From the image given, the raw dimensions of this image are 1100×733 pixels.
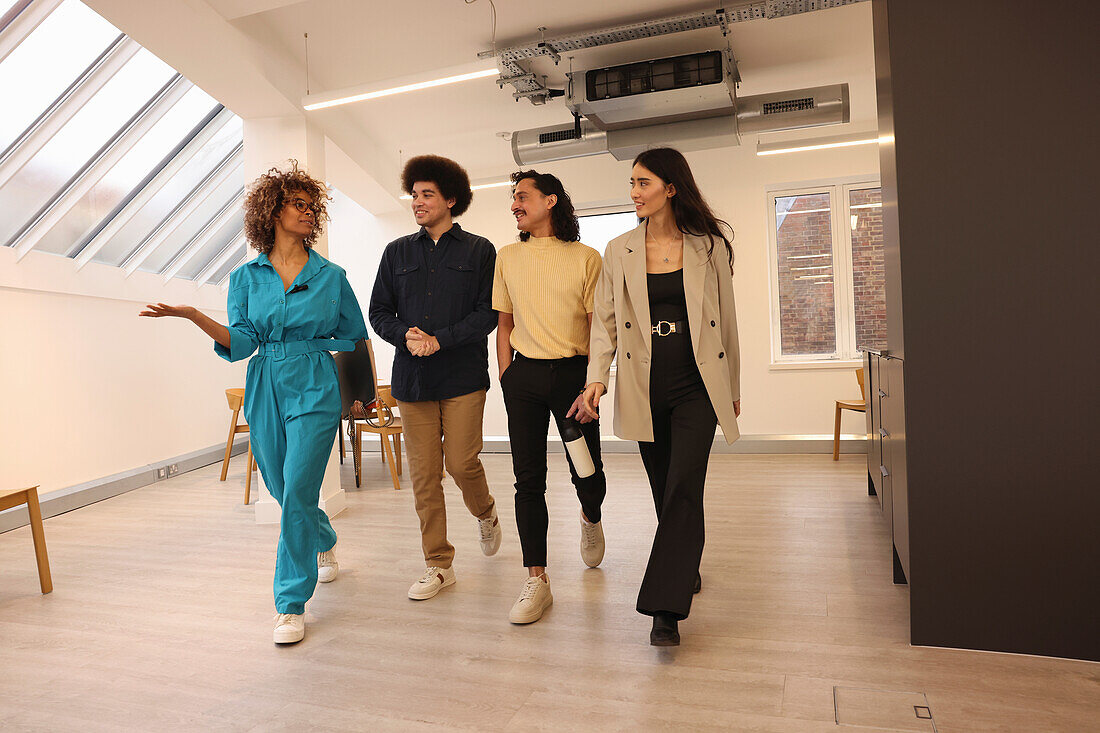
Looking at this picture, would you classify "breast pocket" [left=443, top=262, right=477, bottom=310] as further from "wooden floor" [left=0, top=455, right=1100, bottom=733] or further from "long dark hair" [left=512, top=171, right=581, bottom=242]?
"wooden floor" [left=0, top=455, right=1100, bottom=733]

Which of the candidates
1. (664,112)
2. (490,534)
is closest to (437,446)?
(490,534)

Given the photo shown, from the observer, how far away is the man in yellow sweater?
2662 millimetres

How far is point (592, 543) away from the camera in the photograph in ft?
10.4

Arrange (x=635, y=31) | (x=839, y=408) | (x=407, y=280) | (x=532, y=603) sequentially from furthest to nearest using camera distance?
(x=839, y=408)
(x=635, y=31)
(x=407, y=280)
(x=532, y=603)

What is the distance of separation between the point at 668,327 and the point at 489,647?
3.94 ft

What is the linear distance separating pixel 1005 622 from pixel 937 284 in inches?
40.5

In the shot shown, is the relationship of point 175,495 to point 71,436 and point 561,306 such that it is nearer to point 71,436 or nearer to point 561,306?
point 71,436

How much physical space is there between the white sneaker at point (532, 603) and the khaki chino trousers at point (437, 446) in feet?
1.64

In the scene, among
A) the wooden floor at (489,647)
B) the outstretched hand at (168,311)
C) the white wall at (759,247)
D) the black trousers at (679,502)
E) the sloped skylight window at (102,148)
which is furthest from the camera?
the white wall at (759,247)

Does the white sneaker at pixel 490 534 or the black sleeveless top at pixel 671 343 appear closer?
the black sleeveless top at pixel 671 343

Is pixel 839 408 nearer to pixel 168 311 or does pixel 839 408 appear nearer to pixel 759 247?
pixel 759 247

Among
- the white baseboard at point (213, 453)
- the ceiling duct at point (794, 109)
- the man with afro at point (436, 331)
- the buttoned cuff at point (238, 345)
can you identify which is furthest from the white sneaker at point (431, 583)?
the ceiling duct at point (794, 109)

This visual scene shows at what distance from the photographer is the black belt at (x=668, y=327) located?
2.41 metres

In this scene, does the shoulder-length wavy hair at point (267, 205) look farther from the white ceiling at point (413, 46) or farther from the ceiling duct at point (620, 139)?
the ceiling duct at point (620, 139)
